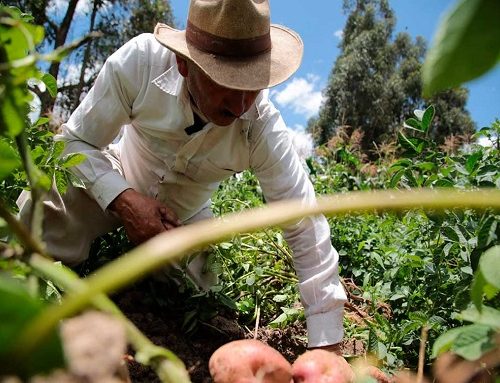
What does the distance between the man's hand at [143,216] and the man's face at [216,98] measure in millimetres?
400

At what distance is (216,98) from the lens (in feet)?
6.72

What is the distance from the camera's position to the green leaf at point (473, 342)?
55cm

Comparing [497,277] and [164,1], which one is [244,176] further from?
[164,1]

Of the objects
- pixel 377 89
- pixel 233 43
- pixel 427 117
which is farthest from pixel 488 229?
pixel 377 89

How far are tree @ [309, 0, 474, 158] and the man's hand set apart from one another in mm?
24283

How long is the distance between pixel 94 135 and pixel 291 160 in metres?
0.84

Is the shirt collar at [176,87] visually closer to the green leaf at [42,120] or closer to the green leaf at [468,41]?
the green leaf at [42,120]

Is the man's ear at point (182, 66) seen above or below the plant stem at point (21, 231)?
below

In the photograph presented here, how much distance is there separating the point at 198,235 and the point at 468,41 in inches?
8.6

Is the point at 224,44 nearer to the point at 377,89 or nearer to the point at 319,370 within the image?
the point at 319,370

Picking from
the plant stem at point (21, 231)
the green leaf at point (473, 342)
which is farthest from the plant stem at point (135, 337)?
the green leaf at point (473, 342)

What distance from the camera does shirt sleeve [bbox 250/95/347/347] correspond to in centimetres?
204

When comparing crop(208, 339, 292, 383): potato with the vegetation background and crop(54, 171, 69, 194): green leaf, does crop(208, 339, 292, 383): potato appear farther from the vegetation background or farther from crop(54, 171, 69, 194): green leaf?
crop(54, 171, 69, 194): green leaf

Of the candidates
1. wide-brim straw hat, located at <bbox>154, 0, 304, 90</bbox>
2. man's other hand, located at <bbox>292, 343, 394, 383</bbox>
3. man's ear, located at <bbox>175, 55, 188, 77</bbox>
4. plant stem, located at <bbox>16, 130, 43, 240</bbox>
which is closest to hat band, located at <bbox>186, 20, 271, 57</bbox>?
wide-brim straw hat, located at <bbox>154, 0, 304, 90</bbox>
